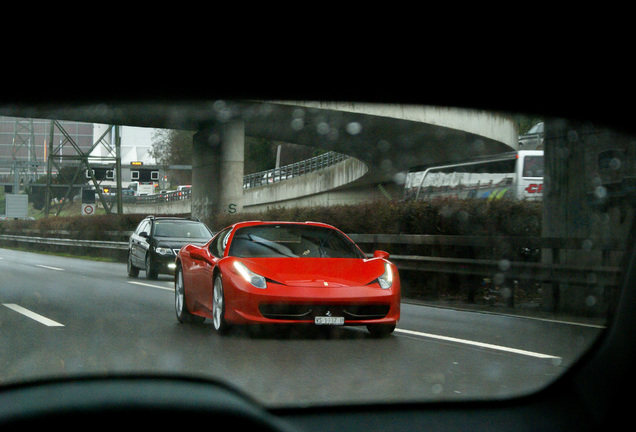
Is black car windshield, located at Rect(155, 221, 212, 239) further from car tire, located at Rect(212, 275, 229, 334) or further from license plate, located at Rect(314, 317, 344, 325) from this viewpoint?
license plate, located at Rect(314, 317, 344, 325)

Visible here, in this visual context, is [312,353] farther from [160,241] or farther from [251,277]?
[160,241]

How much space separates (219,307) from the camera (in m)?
9.32

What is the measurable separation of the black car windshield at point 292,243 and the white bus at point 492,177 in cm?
1683

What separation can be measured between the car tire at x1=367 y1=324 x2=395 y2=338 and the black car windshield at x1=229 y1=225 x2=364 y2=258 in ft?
3.24

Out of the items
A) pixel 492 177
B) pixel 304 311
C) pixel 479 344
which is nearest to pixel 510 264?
pixel 479 344

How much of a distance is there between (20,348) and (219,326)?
2126mm

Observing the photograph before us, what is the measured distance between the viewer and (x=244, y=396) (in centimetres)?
193

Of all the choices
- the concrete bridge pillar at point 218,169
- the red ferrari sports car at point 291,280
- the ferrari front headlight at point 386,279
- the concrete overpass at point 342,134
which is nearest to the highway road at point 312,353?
the red ferrari sports car at point 291,280

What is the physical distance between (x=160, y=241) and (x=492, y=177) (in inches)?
512

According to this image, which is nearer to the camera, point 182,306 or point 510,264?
point 182,306

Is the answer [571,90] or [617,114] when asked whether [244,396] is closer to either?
[617,114]

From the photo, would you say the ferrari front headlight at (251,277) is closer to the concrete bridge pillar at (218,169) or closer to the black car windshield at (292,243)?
the black car windshield at (292,243)

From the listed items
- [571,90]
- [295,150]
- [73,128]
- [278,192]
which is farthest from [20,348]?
[73,128]

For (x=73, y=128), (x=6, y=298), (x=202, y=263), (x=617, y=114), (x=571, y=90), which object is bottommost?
(x=6, y=298)
